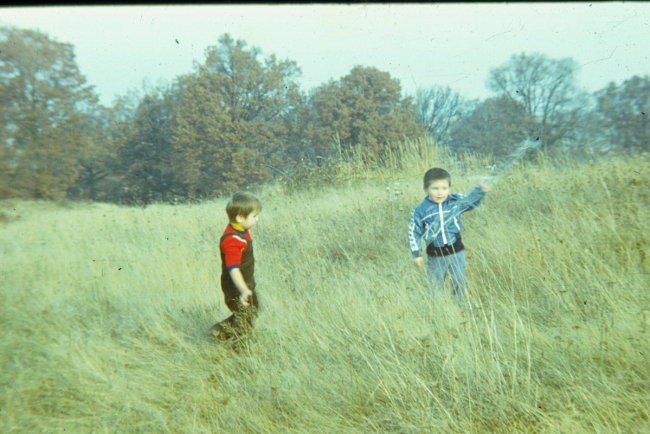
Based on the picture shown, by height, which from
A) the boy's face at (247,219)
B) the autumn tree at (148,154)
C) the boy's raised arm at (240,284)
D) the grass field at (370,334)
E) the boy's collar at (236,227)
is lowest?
the grass field at (370,334)

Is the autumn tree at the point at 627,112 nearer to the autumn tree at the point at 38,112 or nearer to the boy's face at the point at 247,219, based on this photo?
the boy's face at the point at 247,219

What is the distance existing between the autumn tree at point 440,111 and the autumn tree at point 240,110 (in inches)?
298

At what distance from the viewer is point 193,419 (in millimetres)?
2047

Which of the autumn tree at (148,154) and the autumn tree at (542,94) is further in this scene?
the autumn tree at (148,154)

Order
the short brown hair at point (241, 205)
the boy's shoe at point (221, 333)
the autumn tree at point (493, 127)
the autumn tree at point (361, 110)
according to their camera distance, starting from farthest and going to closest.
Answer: the autumn tree at point (361, 110) → the autumn tree at point (493, 127) → the boy's shoe at point (221, 333) → the short brown hair at point (241, 205)

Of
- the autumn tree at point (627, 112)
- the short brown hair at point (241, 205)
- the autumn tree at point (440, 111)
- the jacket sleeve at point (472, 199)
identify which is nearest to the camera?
the short brown hair at point (241, 205)

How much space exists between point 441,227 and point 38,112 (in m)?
4.23

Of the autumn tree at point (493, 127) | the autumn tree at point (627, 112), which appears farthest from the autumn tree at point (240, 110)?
the autumn tree at point (627, 112)

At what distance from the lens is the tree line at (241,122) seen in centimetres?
412

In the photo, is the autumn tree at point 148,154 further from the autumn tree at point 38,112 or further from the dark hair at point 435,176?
the dark hair at point 435,176

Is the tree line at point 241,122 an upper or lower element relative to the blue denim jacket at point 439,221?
upper

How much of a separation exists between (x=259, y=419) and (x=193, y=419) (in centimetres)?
36

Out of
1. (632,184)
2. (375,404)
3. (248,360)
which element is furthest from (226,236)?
(632,184)

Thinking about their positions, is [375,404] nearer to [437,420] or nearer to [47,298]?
[437,420]
